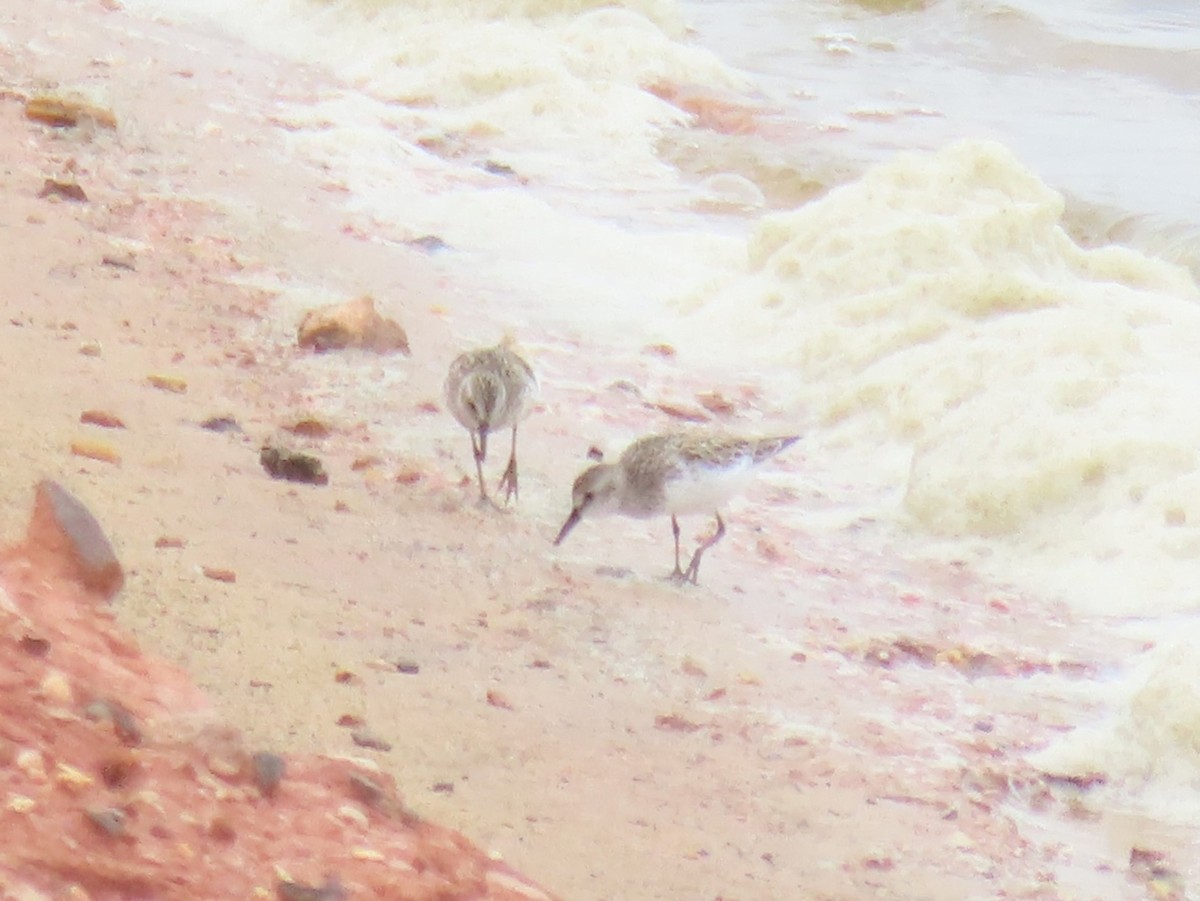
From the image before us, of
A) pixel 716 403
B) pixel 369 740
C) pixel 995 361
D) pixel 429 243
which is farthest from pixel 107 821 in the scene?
pixel 429 243

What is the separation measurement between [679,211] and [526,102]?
2269 millimetres

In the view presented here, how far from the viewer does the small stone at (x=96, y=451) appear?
500 centimetres

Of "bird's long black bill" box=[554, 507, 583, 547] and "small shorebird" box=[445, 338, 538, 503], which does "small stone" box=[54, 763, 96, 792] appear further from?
"small shorebird" box=[445, 338, 538, 503]

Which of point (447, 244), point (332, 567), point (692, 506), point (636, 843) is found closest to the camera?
point (636, 843)

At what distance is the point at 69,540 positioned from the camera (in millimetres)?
3793

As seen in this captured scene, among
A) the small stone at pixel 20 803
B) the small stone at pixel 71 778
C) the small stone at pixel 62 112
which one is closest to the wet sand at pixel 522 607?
the small stone at pixel 62 112

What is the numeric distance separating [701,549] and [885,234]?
3.82 m

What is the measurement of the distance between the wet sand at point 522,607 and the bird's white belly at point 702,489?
246 mm

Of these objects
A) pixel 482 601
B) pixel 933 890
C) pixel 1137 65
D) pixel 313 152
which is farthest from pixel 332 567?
pixel 1137 65

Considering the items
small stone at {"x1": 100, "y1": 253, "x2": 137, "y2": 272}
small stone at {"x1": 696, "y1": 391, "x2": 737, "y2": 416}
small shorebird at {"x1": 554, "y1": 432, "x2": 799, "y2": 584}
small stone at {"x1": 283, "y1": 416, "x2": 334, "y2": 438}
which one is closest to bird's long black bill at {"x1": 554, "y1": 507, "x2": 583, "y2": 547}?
small shorebird at {"x1": 554, "y1": 432, "x2": 799, "y2": 584}

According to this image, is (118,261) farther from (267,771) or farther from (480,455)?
(267,771)

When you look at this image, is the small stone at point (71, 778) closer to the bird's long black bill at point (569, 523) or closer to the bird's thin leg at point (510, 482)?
the bird's long black bill at point (569, 523)

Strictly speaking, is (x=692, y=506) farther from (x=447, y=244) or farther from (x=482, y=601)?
(x=447, y=244)

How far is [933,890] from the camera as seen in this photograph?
407 centimetres
